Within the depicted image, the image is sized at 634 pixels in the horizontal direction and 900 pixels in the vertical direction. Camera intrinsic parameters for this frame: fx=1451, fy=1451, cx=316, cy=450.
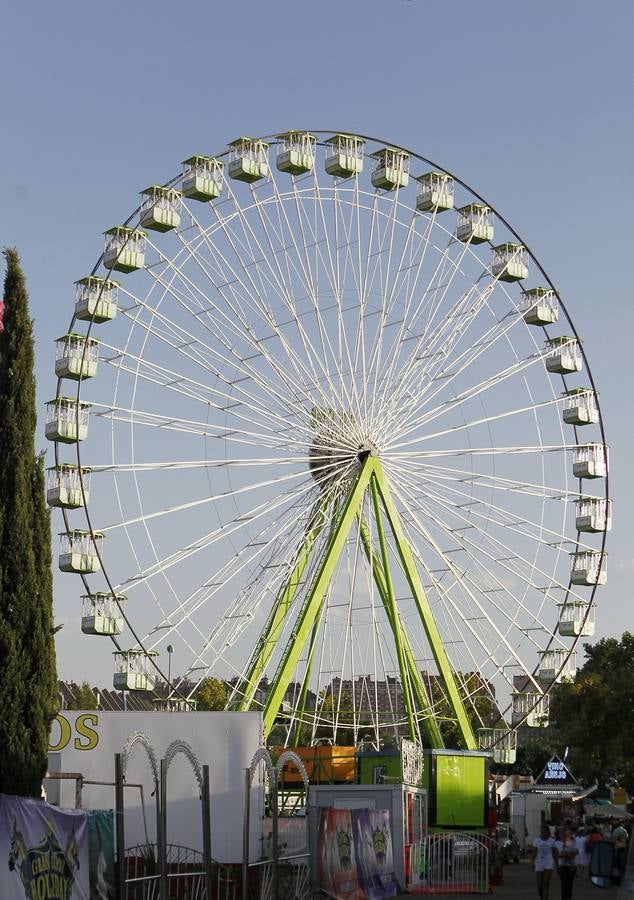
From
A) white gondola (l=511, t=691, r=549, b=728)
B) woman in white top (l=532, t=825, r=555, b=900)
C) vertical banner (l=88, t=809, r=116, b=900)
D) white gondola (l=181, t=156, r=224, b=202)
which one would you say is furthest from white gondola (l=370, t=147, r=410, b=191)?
vertical banner (l=88, t=809, r=116, b=900)

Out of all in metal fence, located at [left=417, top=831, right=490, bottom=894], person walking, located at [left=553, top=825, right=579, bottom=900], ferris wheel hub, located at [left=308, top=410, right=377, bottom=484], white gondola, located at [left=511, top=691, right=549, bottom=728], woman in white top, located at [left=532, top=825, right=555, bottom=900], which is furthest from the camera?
white gondola, located at [left=511, top=691, right=549, bottom=728]

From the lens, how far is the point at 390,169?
114 feet

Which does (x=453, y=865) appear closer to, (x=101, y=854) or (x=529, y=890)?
(x=529, y=890)

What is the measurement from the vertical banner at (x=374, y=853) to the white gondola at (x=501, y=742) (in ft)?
40.0

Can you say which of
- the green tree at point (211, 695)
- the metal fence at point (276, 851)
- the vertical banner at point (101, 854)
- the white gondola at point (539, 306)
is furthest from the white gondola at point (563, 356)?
the green tree at point (211, 695)

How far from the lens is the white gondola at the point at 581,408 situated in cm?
3653

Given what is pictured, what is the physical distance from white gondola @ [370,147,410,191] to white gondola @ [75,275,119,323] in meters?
7.26

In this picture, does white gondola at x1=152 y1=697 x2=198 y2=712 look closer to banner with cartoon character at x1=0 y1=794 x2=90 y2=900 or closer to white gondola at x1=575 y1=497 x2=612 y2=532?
white gondola at x1=575 y1=497 x2=612 y2=532

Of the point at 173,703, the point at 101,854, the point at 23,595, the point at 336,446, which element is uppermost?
the point at 336,446

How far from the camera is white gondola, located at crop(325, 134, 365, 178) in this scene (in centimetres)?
3391

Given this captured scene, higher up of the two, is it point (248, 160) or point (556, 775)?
point (248, 160)

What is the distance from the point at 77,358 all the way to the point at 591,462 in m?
13.4

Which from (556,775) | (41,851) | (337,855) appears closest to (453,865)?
(337,855)

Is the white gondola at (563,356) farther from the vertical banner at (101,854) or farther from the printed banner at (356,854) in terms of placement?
the vertical banner at (101,854)
